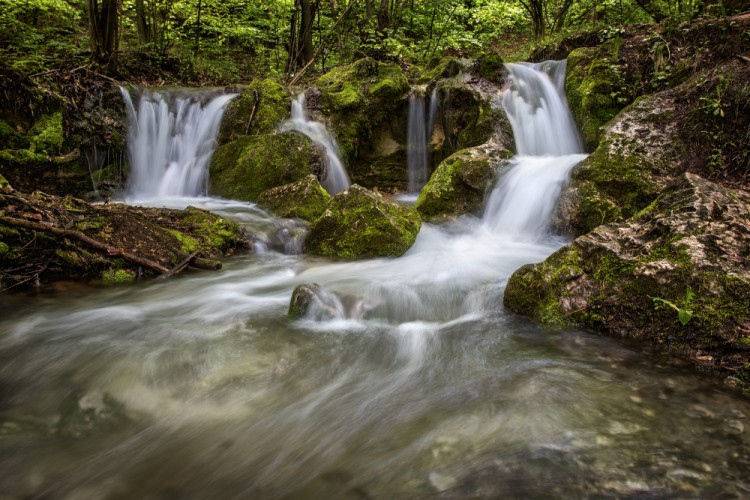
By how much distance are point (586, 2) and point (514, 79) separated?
7.32 m

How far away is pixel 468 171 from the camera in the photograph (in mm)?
6656

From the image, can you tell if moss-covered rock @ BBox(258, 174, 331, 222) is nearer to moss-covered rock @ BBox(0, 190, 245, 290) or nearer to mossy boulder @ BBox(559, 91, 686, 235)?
moss-covered rock @ BBox(0, 190, 245, 290)

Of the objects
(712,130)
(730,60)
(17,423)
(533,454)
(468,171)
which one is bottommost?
(17,423)

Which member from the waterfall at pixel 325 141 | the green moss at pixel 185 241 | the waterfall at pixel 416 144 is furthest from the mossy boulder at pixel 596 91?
the green moss at pixel 185 241

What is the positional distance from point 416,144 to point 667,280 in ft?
22.8

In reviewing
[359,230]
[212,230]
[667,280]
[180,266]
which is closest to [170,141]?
[212,230]

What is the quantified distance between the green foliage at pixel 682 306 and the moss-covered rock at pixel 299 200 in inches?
179

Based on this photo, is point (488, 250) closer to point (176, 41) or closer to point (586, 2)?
point (586, 2)

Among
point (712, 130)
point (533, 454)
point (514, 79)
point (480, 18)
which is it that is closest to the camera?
point (533, 454)

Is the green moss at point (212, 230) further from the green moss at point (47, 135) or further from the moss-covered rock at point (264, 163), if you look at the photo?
the green moss at point (47, 135)

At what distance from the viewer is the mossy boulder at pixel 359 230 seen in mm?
5484

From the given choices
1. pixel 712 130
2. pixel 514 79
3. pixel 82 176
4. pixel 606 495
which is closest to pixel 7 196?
pixel 82 176

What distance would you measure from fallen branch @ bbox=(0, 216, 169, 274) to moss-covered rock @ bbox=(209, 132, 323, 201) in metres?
3.15

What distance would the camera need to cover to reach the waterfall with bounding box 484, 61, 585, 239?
6.10 metres
